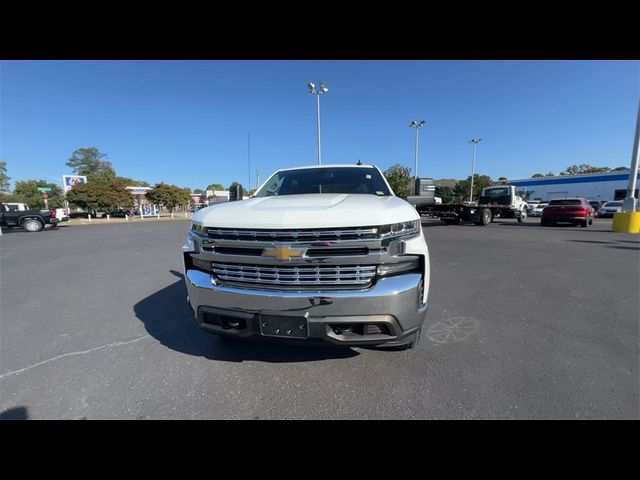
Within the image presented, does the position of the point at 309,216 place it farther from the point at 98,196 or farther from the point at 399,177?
the point at 98,196

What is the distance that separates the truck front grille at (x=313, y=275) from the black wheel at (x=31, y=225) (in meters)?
22.8

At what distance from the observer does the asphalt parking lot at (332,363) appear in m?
1.94

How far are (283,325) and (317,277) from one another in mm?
399

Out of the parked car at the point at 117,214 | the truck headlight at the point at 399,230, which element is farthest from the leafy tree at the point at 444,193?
the parked car at the point at 117,214

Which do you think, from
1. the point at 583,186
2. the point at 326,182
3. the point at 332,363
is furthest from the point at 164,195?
the point at 583,186

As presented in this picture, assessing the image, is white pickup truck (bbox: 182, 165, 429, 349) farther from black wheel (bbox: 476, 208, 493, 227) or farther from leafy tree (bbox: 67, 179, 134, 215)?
leafy tree (bbox: 67, 179, 134, 215)

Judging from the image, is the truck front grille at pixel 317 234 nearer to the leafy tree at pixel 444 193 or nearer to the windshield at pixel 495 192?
the windshield at pixel 495 192

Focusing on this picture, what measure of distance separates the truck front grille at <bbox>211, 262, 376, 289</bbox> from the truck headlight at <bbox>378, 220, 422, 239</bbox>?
0.25m

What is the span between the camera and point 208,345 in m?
2.80

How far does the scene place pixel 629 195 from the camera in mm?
12695

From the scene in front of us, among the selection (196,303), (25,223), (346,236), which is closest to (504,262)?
(346,236)

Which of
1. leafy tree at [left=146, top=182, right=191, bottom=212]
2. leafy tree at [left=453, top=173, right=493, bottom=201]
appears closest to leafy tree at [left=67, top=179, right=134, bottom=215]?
leafy tree at [left=146, top=182, right=191, bottom=212]

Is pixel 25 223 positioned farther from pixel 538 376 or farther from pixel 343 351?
pixel 538 376
